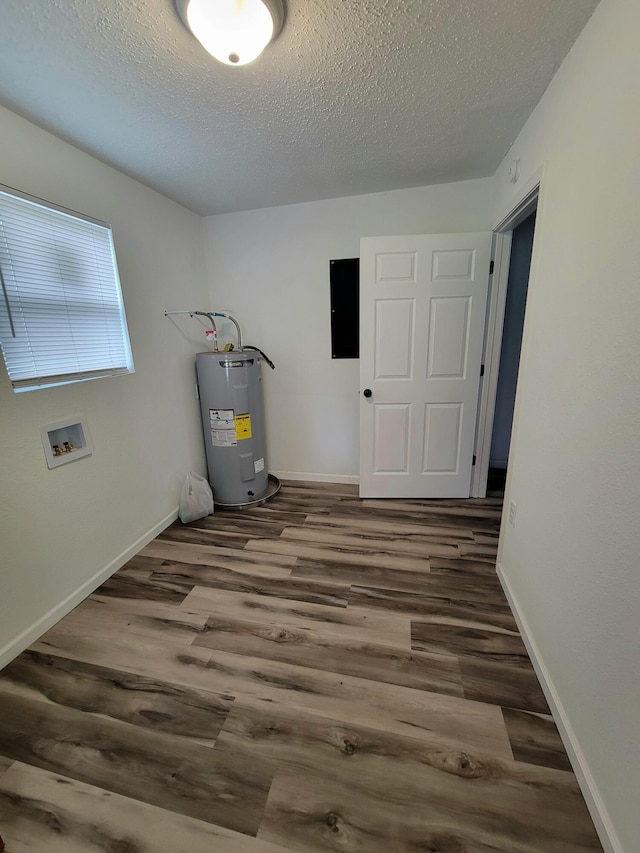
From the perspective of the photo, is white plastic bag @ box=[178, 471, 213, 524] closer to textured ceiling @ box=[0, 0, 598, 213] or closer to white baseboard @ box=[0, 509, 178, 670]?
white baseboard @ box=[0, 509, 178, 670]

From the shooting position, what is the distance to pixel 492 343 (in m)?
2.42

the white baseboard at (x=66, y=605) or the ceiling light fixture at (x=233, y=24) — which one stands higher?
the ceiling light fixture at (x=233, y=24)

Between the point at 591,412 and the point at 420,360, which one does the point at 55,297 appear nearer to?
the point at 420,360

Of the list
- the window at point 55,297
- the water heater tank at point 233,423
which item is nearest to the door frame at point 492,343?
the water heater tank at point 233,423

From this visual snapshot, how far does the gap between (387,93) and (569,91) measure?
2.28ft

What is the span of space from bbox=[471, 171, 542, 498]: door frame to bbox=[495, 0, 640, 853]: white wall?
2.54 ft

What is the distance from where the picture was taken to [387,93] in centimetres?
141

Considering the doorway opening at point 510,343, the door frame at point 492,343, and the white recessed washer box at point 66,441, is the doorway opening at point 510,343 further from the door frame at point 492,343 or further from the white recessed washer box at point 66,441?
the white recessed washer box at point 66,441

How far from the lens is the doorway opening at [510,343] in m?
2.86

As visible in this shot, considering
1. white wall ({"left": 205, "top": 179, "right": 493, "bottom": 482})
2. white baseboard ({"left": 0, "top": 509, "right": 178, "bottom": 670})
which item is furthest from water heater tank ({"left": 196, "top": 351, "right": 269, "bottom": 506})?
white baseboard ({"left": 0, "top": 509, "right": 178, "bottom": 670})

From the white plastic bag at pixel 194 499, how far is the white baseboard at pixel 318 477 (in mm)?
779

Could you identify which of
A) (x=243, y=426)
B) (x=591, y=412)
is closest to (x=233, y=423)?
(x=243, y=426)

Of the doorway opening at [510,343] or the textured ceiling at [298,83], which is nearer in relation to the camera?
the textured ceiling at [298,83]

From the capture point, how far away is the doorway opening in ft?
9.37
